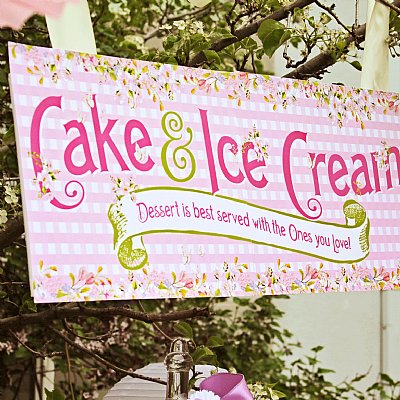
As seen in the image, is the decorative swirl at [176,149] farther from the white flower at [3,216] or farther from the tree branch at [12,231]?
the white flower at [3,216]

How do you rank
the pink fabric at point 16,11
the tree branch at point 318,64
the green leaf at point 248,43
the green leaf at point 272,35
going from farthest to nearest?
the green leaf at point 248,43 → the tree branch at point 318,64 → the green leaf at point 272,35 → the pink fabric at point 16,11

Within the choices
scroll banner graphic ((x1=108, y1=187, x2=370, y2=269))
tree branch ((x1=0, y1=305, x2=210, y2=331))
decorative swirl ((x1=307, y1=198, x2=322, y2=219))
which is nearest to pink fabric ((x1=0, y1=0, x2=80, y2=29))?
scroll banner graphic ((x1=108, y1=187, x2=370, y2=269))

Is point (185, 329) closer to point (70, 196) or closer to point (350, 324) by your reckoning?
point (70, 196)

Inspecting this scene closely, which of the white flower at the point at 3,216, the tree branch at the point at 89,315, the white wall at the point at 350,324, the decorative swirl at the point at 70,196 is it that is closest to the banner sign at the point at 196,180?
the decorative swirl at the point at 70,196

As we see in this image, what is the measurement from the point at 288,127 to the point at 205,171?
0.09 meters

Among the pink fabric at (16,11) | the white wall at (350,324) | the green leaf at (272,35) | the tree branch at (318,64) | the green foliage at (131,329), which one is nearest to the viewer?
the pink fabric at (16,11)

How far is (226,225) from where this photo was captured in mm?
625

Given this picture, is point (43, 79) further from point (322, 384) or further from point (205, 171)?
point (322, 384)

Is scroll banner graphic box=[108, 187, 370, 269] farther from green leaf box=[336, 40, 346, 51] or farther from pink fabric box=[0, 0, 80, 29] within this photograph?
green leaf box=[336, 40, 346, 51]

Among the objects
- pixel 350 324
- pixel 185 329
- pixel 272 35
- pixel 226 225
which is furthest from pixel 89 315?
pixel 350 324

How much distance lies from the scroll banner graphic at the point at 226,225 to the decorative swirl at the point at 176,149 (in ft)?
0.04

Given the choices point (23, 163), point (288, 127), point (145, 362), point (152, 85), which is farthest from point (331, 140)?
point (145, 362)

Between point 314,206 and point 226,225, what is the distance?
0.30ft

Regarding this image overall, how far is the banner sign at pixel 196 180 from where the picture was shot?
21.9 inches
